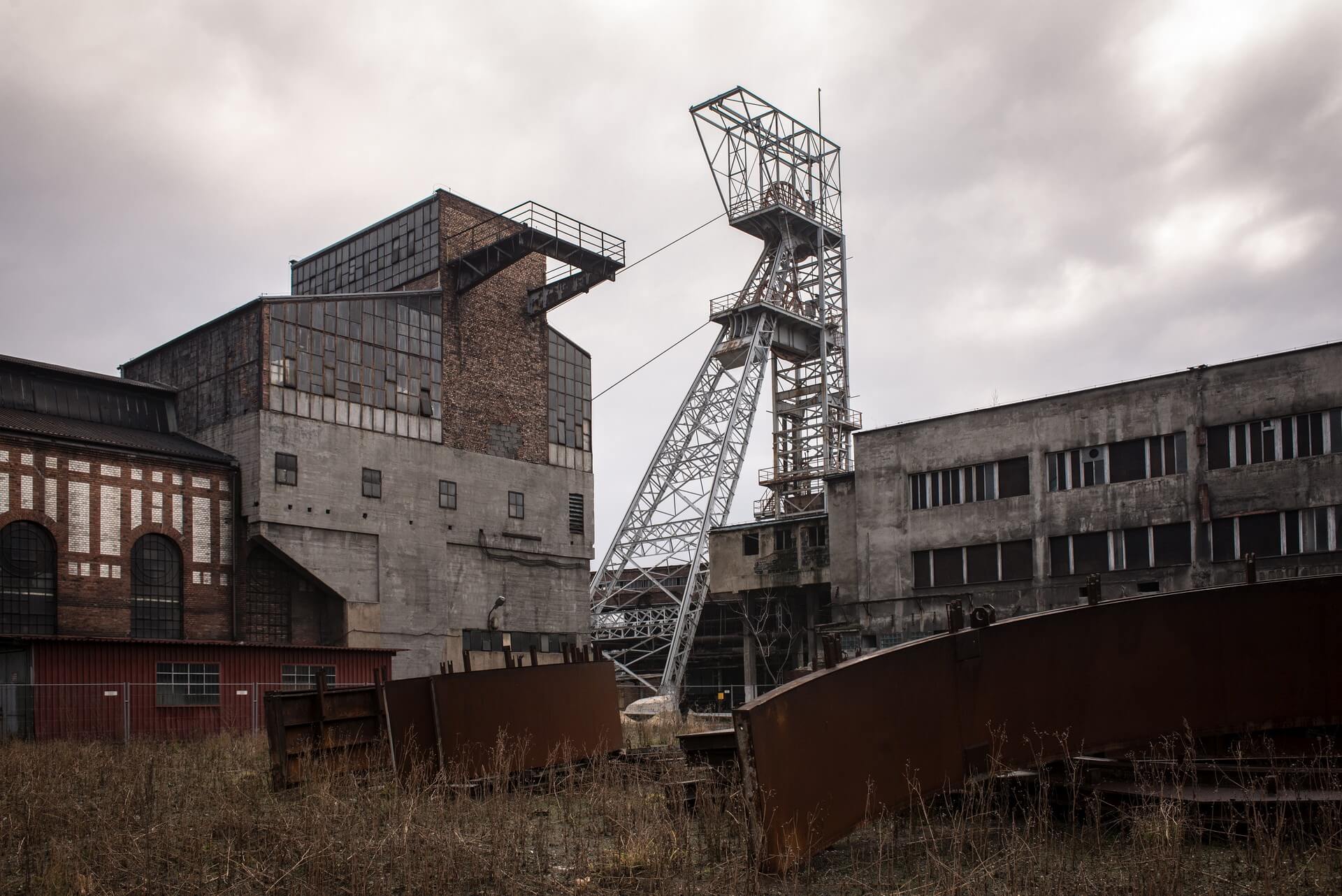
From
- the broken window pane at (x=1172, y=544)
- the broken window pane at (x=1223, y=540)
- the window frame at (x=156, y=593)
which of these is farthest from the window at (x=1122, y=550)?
the window frame at (x=156, y=593)

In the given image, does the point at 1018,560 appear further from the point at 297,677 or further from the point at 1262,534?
the point at 297,677

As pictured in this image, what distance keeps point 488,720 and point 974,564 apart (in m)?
20.9

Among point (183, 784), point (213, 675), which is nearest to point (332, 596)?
point (213, 675)

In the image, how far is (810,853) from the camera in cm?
651

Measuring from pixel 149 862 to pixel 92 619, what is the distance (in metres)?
21.0

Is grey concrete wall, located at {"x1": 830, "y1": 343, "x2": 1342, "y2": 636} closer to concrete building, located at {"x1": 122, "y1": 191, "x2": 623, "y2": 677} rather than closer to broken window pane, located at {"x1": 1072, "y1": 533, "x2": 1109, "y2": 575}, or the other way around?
broken window pane, located at {"x1": 1072, "y1": 533, "x2": 1109, "y2": 575}

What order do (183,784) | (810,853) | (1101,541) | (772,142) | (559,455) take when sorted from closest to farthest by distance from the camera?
(810,853) → (183,784) → (1101,541) → (559,455) → (772,142)

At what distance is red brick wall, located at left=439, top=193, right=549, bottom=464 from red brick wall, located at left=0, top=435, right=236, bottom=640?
7.29 meters

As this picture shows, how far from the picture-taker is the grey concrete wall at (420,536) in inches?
1209

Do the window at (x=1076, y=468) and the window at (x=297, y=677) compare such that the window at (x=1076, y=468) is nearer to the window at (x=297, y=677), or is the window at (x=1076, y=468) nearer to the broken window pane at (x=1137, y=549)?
the broken window pane at (x=1137, y=549)

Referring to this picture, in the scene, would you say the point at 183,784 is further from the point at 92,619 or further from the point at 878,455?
the point at 878,455

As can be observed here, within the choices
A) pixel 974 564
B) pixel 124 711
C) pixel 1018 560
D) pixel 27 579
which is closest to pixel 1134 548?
pixel 1018 560

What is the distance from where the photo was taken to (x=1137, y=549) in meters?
28.3

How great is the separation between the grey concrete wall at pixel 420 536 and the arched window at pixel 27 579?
15.8 feet
